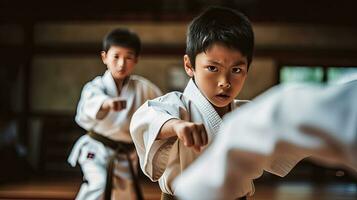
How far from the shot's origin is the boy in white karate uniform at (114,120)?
334 centimetres

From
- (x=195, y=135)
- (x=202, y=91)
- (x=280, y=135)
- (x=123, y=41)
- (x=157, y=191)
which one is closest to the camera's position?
(x=280, y=135)

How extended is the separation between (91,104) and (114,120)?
227 millimetres

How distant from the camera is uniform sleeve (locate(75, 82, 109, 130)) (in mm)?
3238

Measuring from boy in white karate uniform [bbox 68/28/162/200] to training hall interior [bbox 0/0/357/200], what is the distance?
4126 mm

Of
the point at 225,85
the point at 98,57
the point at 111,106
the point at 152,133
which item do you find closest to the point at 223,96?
the point at 225,85

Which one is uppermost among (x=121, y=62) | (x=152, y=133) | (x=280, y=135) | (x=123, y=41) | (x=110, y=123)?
(x=280, y=135)

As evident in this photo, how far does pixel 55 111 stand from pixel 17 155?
98cm

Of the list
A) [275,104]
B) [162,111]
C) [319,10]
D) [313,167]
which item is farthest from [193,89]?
[313,167]

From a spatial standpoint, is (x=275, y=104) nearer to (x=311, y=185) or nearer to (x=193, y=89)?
(x=193, y=89)

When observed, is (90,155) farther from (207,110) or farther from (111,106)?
(207,110)

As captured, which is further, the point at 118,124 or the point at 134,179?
the point at 118,124

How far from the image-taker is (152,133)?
4.78 feet

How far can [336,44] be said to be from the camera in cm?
821

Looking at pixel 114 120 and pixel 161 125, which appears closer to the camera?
pixel 161 125
